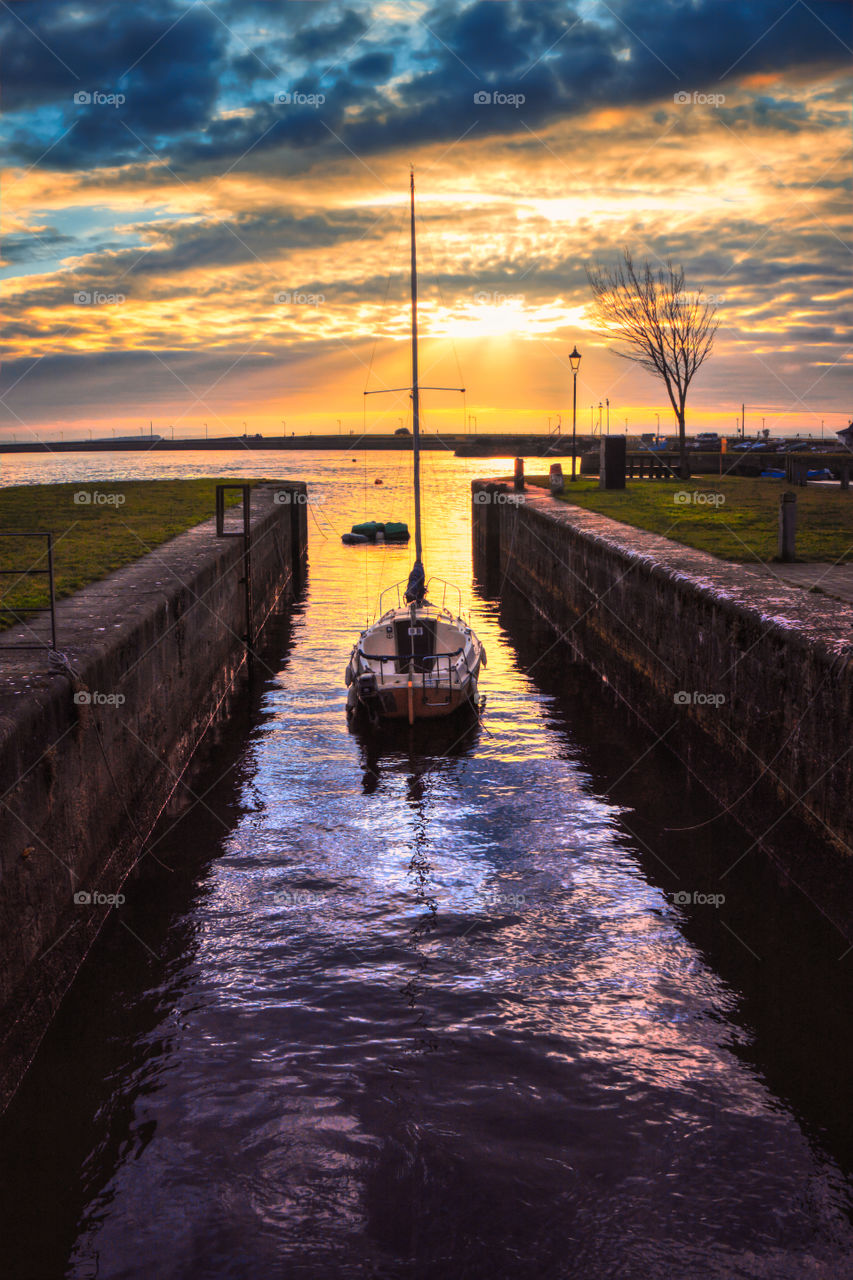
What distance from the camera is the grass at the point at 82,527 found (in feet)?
53.2

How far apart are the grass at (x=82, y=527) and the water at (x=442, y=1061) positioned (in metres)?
4.08

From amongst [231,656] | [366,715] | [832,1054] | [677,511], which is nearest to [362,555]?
[677,511]

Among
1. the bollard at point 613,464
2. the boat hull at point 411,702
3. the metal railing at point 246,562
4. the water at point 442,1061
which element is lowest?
the water at point 442,1061

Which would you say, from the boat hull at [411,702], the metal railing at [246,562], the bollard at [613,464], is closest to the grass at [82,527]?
the metal railing at [246,562]

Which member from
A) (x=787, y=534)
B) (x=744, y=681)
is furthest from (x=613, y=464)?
(x=744, y=681)

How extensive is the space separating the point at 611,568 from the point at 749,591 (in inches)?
298

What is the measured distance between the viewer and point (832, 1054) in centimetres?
789

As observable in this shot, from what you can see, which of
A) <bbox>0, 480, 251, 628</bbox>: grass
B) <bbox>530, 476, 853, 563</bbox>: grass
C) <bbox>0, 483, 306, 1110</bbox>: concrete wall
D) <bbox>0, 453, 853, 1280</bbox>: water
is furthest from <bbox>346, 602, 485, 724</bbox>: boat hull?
<bbox>530, 476, 853, 563</bbox>: grass

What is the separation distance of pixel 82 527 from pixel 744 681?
19868 millimetres

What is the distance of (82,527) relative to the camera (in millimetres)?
27156

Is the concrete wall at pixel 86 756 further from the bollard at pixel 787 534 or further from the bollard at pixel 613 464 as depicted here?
the bollard at pixel 613 464

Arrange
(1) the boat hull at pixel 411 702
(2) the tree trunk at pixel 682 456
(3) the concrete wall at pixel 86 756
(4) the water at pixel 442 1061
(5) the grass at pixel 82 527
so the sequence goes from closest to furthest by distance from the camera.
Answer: (4) the water at pixel 442 1061 < (3) the concrete wall at pixel 86 756 < (5) the grass at pixel 82 527 < (1) the boat hull at pixel 411 702 < (2) the tree trunk at pixel 682 456

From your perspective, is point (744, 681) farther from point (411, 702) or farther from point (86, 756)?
point (86, 756)

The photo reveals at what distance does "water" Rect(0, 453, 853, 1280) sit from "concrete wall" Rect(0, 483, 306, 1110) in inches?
19.4
